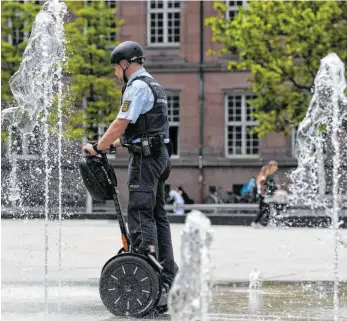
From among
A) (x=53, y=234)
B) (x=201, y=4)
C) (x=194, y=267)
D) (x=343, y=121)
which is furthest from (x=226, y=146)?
(x=194, y=267)

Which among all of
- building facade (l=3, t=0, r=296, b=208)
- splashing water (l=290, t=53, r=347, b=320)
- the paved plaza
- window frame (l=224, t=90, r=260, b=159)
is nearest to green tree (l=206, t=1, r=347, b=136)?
splashing water (l=290, t=53, r=347, b=320)

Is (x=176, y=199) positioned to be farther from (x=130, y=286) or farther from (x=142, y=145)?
(x=130, y=286)

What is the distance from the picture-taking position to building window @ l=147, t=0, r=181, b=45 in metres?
42.4

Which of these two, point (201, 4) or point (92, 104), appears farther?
point (201, 4)

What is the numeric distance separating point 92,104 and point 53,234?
16.2 metres

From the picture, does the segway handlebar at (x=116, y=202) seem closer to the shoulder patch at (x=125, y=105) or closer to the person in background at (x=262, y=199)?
the shoulder patch at (x=125, y=105)

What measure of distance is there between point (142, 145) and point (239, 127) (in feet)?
110

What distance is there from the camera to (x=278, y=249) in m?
16.6

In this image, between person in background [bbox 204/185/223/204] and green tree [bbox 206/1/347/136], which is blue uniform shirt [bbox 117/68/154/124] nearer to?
green tree [bbox 206/1/347/136]

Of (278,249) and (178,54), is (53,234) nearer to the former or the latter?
(278,249)

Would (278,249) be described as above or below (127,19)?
below

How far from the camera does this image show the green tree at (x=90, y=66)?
36562 mm

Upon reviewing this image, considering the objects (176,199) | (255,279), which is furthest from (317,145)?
(255,279)

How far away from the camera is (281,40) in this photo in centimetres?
3222
